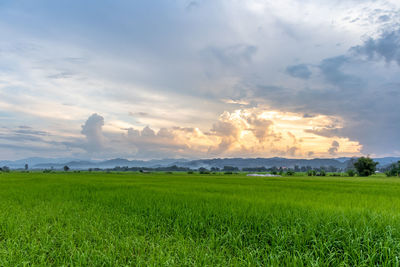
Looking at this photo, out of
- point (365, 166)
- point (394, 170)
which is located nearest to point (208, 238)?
point (365, 166)

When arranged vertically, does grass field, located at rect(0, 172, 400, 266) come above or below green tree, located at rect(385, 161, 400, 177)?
above

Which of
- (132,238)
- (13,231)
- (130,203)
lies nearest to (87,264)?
(132,238)

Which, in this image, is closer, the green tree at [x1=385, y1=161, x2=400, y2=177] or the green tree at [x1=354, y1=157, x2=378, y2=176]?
the green tree at [x1=354, y1=157, x2=378, y2=176]

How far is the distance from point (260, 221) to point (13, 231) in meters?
7.17

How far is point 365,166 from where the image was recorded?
3022 inches

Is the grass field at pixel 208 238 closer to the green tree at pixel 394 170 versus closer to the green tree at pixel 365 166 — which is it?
the green tree at pixel 365 166

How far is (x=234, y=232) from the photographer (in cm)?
586

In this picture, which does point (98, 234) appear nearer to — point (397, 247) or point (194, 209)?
point (194, 209)

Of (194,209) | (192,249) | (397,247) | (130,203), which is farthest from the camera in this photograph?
(130,203)

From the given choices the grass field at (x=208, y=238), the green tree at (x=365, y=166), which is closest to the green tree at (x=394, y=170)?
the green tree at (x=365, y=166)

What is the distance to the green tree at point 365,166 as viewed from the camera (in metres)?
75.8

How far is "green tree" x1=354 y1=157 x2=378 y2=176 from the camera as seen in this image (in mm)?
75787

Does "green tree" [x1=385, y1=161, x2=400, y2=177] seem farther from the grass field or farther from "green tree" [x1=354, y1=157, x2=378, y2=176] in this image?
the grass field

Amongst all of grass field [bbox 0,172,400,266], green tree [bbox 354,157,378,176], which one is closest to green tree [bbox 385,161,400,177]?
green tree [bbox 354,157,378,176]
